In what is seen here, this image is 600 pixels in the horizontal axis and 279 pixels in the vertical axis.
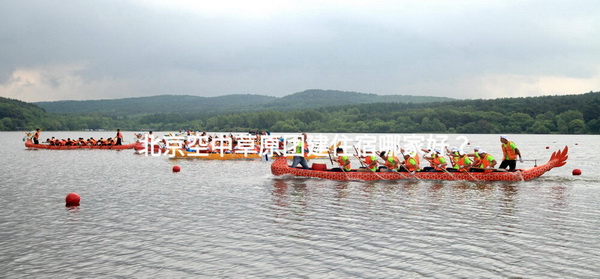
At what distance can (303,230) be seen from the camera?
14.0m

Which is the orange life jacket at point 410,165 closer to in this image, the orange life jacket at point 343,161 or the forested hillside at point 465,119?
the orange life jacket at point 343,161

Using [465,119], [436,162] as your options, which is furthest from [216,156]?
[465,119]

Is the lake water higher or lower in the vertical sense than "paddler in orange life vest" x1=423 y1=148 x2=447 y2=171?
lower

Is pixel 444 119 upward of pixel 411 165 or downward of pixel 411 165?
upward

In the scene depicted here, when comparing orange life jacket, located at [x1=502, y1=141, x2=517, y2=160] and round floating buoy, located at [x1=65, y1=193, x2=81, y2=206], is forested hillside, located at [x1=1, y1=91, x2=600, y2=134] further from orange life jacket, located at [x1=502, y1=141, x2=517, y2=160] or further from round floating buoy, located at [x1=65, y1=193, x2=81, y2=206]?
round floating buoy, located at [x1=65, y1=193, x2=81, y2=206]

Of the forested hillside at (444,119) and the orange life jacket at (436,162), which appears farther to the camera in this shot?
the forested hillside at (444,119)

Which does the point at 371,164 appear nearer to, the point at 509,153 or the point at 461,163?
the point at 461,163

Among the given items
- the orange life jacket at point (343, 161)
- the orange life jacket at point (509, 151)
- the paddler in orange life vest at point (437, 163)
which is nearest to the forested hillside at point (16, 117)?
the orange life jacket at point (343, 161)

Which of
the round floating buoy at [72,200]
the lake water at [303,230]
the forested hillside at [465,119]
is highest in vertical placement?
the forested hillside at [465,119]

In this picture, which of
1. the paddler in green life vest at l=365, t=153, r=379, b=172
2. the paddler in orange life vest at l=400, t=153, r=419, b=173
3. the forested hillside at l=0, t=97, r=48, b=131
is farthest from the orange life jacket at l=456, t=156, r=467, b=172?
the forested hillside at l=0, t=97, r=48, b=131

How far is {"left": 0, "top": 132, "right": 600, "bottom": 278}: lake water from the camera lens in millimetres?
10477

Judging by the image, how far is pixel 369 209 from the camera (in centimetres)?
1744

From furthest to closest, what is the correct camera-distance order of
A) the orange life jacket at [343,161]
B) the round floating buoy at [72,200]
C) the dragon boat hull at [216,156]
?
the dragon boat hull at [216,156]
the orange life jacket at [343,161]
the round floating buoy at [72,200]

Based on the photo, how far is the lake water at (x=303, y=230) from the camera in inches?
412
